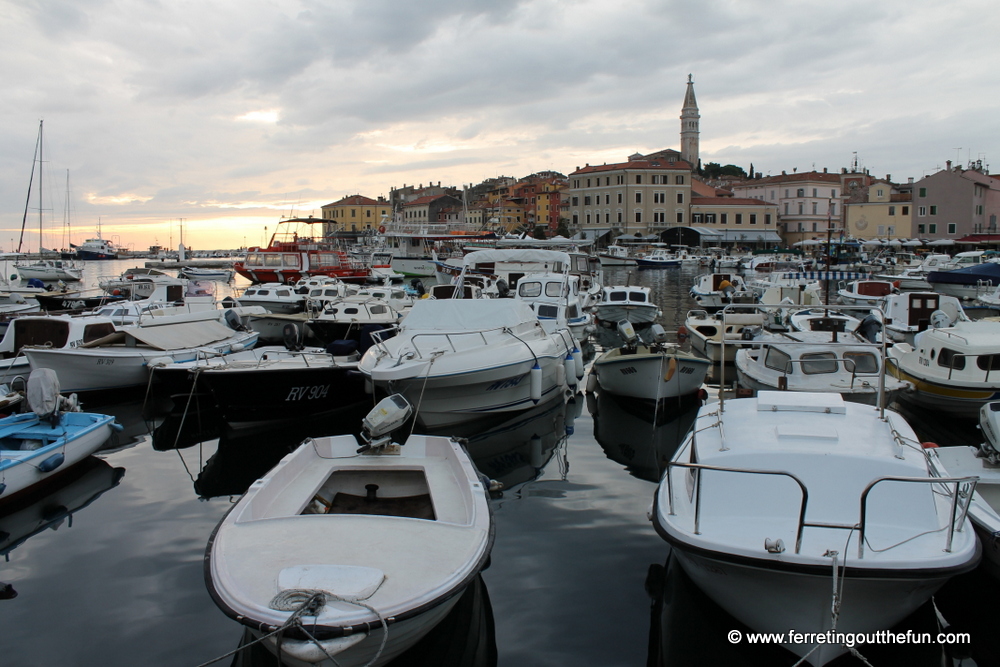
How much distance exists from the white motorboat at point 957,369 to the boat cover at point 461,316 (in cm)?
706

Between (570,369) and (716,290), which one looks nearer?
(570,369)

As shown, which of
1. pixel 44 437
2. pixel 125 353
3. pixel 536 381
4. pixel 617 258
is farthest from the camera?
pixel 617 258

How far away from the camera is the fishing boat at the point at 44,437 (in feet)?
29.7

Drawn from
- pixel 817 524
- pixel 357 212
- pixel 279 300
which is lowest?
pixel 817 524

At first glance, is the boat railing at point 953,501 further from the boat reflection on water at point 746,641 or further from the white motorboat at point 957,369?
the white motorboat at point 957,369

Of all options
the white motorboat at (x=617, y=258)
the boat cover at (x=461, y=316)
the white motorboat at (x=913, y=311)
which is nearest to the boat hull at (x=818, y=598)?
the boat cover at (x=461, y=316)

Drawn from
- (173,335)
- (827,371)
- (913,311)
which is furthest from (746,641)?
(913,311)

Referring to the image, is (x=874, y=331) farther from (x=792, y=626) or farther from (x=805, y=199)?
(x=805, y=199)

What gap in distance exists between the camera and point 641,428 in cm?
1308

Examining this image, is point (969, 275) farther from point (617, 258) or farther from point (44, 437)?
point (617, 258)

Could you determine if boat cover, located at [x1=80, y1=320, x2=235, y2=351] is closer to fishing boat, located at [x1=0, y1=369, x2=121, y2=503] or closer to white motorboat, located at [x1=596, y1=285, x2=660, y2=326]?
fishing boat, located at [x1=0, y1=369, x2=121, y2=503]

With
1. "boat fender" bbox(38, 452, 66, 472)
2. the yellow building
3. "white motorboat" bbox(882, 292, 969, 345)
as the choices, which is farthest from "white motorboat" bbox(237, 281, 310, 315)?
the yellow building

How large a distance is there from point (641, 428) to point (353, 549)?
8.55 metres

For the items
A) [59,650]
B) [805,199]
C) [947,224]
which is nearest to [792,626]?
[59,650]
